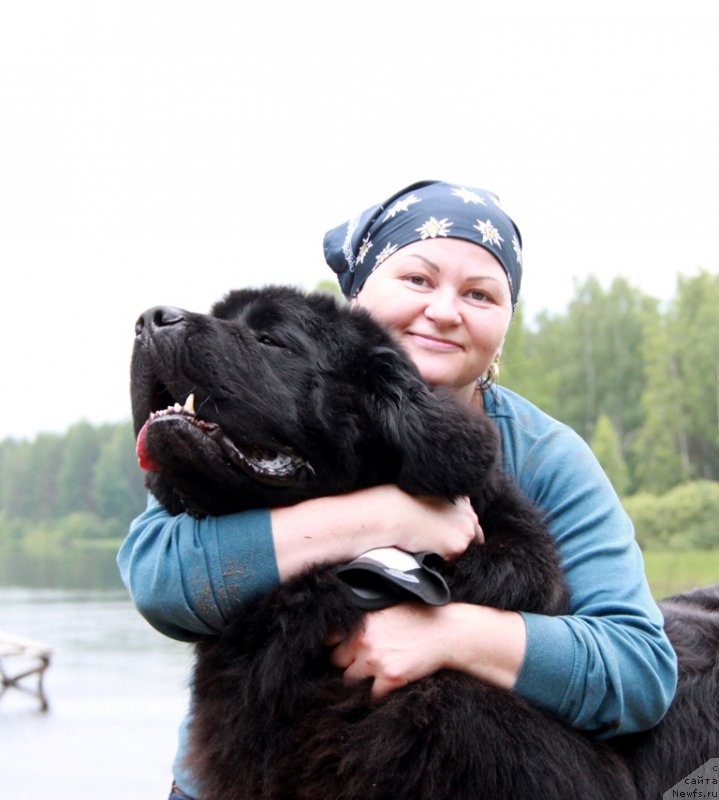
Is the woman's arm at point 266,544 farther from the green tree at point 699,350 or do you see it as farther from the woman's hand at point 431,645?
the green tree at point 699,350

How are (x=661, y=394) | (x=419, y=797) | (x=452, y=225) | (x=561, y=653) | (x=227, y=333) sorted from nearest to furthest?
1. (x=419, y=797)
2. (x=561, y=653)
3. (x=227, y=333)
4. (x=452, y=225)
5. (x=661, y=394)

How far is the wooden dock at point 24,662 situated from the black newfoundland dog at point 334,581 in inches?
326

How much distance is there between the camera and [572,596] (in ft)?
8.41

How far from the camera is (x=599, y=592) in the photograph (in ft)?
8.28

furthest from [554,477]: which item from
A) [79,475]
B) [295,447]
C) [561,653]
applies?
[79,475]

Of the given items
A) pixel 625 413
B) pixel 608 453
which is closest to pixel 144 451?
pixel 608 453

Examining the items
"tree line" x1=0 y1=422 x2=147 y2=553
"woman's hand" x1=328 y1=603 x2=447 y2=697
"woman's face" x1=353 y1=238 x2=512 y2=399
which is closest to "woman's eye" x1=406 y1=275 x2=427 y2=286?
"woman's face" x1=353 y1=238 x2=512 y2=399

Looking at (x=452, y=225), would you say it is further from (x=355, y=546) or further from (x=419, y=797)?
(x=419, y=797)

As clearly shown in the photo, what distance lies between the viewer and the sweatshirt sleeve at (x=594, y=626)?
229 centimetres

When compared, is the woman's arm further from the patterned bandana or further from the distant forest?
the distant forest

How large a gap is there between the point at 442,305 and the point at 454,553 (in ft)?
2.56

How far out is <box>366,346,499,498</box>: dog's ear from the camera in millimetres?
2412

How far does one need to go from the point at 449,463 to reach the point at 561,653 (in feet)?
1.78

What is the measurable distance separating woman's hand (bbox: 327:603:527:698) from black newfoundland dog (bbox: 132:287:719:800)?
3cm
